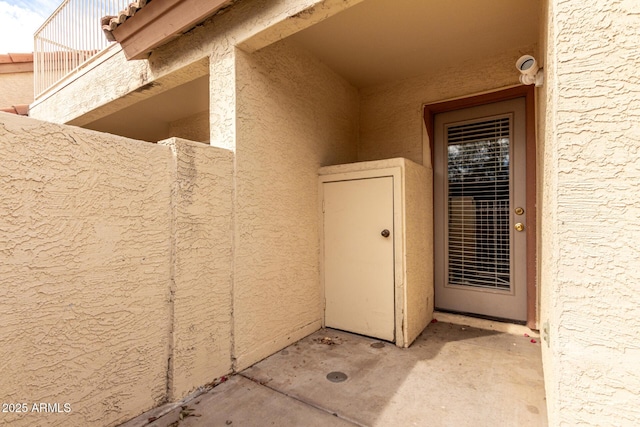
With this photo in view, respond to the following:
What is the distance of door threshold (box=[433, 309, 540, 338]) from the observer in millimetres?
3861

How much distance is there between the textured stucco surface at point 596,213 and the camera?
140cm

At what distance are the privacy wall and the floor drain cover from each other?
3.33 feet

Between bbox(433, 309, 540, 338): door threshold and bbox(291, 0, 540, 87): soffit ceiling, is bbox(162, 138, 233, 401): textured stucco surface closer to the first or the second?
bbox(291, 0, 540, 87): soffit ceiling

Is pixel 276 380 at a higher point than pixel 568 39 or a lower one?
lower

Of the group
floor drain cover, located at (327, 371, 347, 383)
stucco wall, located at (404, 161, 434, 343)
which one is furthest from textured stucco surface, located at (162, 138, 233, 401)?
stucco wall, located at (404, 161, 434, 343)

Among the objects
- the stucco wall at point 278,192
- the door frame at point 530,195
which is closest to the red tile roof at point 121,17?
the stucco wall at point 278,192

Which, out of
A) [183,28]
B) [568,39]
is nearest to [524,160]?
[568,39]

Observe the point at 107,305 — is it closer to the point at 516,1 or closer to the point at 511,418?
the point at 511,418

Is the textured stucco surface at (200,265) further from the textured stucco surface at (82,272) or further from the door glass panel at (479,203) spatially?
the door glass panel at (479,203)

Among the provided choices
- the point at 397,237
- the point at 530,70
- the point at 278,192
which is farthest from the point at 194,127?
the point at 530,70

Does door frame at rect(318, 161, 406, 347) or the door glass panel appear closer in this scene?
door frame at rect(318, 161, 406, 347)

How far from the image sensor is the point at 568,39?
1.57 m

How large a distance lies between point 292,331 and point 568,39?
3594mm

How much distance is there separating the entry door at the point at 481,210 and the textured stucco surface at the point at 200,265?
317cm
